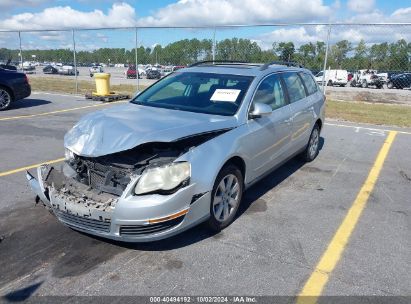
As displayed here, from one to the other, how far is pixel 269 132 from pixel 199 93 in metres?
0.99

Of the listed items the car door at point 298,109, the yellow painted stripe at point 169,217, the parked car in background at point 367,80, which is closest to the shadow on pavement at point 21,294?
the yellow painted stripe at point 169,217

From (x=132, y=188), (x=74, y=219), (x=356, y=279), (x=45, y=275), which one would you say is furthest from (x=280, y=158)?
(x=45, y=275)

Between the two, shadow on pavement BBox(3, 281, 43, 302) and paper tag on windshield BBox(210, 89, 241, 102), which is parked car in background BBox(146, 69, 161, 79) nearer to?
paper tag on windshield BBox(210, 89, 241, 102)

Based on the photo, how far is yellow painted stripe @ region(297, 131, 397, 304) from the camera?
289 cm

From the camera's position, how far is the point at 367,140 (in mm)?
8367

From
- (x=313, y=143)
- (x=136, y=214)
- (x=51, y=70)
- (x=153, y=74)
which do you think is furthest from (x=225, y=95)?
(x=51, y=70)

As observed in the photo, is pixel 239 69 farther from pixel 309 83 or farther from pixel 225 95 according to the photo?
pixel 309 83

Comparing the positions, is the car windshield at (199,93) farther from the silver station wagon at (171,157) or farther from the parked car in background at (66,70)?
the parked car in background at (66,70)

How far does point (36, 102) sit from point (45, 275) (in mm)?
11049

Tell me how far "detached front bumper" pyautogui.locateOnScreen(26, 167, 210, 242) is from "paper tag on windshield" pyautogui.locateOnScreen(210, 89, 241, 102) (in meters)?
1.37

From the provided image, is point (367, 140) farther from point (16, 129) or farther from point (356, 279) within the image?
point (16, 129)

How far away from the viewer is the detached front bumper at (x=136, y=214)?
303 cm

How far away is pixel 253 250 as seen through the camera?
137 inches

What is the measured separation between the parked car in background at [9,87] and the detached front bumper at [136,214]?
8950 millimetres
